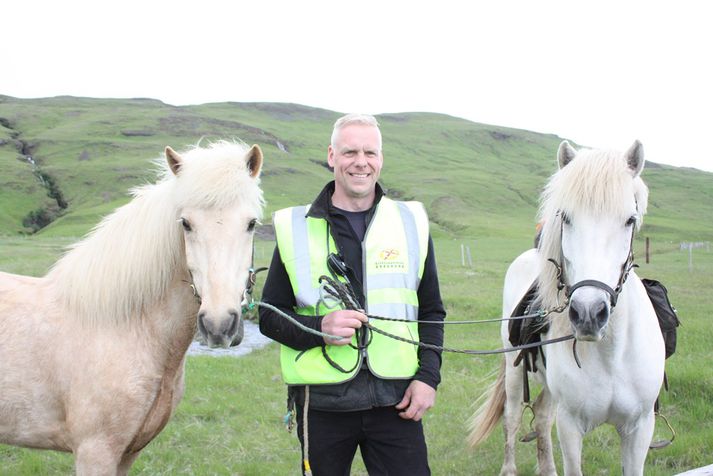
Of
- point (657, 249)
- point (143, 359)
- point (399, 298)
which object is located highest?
point (399, 298)

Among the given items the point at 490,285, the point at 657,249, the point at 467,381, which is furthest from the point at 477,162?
the point at 467,381

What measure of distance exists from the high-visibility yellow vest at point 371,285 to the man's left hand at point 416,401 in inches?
3.4

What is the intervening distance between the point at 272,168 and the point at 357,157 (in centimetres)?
7694

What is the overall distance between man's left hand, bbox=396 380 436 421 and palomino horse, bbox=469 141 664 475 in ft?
3.23

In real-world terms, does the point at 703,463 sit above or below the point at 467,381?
above

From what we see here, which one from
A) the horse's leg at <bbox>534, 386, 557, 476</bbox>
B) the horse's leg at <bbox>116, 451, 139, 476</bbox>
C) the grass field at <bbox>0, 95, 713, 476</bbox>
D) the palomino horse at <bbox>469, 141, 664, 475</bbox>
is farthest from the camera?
the grass field at <bbox>0, 95, 713, 476</bbox>

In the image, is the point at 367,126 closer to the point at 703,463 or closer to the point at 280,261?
the point at 280,261

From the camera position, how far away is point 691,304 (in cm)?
1293

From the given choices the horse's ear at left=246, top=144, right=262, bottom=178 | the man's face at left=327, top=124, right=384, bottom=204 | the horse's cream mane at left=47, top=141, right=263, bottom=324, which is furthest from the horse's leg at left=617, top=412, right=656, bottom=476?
the horse's ear at left=246, top=144, right=262, bottom=178

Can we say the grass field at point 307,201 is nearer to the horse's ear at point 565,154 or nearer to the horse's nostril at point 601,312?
the horse's ear at point 565,154

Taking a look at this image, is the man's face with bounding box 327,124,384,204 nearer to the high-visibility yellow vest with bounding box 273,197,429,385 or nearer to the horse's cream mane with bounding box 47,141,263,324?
the high-visibility yellow vest with bounding box 273,197,429,385

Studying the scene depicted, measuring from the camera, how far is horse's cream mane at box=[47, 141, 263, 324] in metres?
3.35

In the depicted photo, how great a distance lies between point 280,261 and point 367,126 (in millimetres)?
914

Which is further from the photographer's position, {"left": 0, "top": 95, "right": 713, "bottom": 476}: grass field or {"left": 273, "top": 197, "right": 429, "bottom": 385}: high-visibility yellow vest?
{"left": 0, "top": 95, "right": 713, "bottom": 476}: grass field
